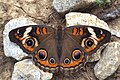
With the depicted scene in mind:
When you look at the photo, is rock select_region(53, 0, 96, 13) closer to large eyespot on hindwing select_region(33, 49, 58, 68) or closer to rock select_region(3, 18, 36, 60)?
rock select_region(3, 18, 36, 60)

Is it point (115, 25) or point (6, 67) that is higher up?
point (115, 25)

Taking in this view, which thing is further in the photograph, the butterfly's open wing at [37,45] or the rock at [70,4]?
the rock at [70,4]

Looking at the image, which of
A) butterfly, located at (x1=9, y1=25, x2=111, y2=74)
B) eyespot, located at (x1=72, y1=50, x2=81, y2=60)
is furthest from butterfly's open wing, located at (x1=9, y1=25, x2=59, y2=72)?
eyespot, located at (x1=72, y1=50, x2=81, y2=60)

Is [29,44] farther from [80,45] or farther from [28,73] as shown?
[80,45]

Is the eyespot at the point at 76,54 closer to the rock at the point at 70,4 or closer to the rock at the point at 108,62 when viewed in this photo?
the rock at the point at 108,62

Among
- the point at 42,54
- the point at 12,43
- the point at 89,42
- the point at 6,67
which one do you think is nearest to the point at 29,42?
the point at 42,54

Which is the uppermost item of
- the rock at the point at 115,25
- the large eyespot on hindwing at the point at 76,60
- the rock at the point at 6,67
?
the rock at the point at 115,25

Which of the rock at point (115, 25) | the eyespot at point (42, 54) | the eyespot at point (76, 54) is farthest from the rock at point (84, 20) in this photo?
the eyespot at point (42, 54)
